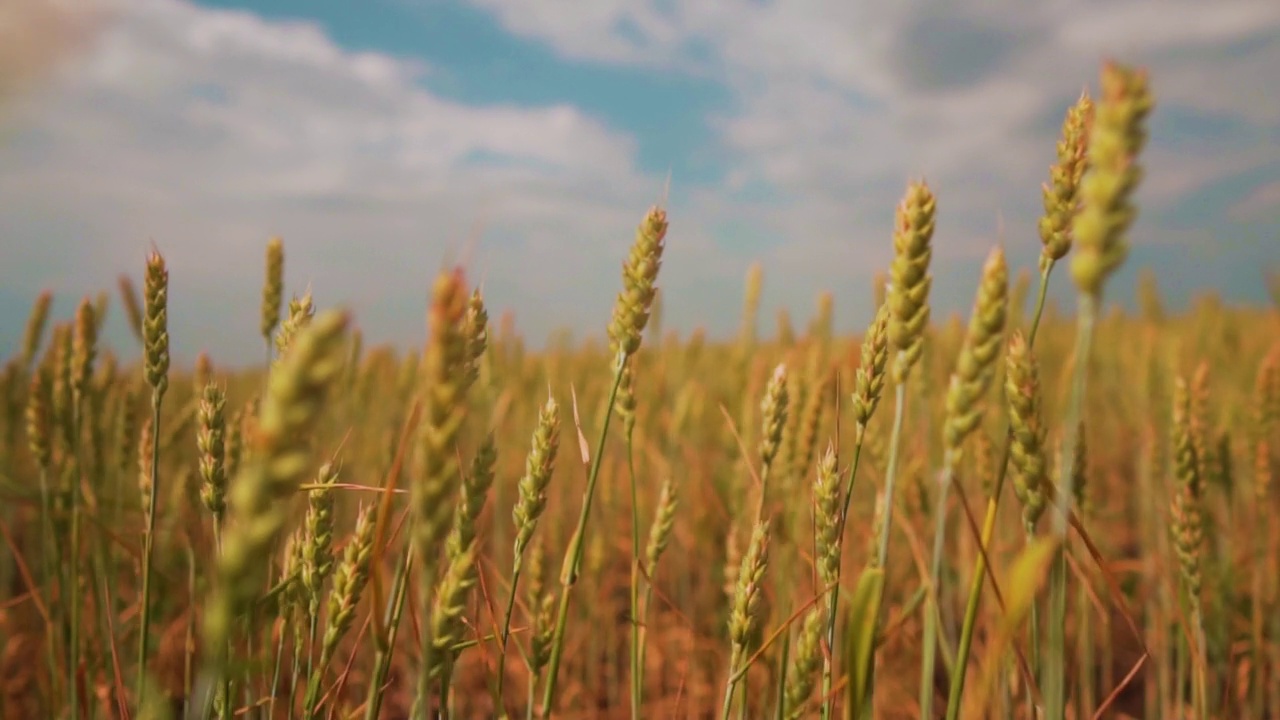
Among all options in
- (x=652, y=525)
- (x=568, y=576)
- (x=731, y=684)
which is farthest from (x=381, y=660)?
(x=652, y=525)

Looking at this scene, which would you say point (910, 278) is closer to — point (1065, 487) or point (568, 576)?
point (1065, 487)

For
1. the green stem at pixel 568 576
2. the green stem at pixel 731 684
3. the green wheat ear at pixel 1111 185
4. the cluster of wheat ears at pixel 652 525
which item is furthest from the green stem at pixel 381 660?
the green wheat ear at pixel 1111 185

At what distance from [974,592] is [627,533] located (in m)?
2.87

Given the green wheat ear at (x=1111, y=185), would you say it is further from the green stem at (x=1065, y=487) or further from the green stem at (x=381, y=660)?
the green stem at (x=381, y=660)

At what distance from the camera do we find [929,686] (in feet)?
3.19

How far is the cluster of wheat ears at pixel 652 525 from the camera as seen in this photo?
0.58m

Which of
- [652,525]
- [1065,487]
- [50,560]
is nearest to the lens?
[1065,487]

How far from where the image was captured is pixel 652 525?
2.08 metres

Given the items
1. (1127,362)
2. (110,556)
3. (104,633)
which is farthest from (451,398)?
(1127,362)

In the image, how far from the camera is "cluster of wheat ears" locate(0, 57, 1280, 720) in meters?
0.58

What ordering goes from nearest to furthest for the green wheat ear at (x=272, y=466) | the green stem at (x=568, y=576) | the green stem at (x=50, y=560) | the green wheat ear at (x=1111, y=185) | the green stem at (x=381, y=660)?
the green wheat ear at (x=272, y=466)
the green wheat ear at (x=1111, y=185)
the green stem at (x=381, y=660)
the green stem at (x=568, y=576)
the green stem at (x=50, y=560)

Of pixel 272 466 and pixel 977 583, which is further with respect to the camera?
pixel 977 583

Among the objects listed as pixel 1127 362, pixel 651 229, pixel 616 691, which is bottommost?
pixel 616 691

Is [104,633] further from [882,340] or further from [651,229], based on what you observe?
[882,340]
